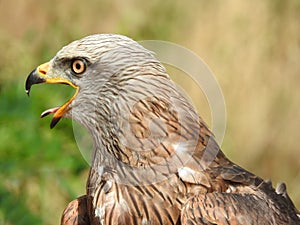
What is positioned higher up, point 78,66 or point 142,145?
point 78,66

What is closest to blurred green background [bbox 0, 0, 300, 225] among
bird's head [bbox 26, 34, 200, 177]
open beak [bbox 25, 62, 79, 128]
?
open beak [bbox 25, 62, 79, 128]

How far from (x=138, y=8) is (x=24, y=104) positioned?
281 cm

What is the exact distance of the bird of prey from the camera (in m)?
3.73

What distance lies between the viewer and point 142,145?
12.3ft

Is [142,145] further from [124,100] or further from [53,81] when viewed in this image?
[53,81]

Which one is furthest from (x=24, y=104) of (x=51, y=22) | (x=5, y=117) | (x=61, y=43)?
(x=51, y=22)

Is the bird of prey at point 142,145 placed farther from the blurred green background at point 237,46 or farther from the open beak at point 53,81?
the blurred green background at point 237,46

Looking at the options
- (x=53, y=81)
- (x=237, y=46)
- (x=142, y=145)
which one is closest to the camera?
(x=142, y=145)

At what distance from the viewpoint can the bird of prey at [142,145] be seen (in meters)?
3.73

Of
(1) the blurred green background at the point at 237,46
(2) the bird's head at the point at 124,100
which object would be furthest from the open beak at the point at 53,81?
(1) the blurred green background at the point at 237,46

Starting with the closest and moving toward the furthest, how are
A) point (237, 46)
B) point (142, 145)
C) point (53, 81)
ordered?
point (142, 145), point (53, 81), point (237, 46)

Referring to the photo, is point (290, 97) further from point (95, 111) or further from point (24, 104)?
point (95, 111)

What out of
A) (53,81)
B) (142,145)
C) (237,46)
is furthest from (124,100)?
(237,46)

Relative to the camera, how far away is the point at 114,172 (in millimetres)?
3816
